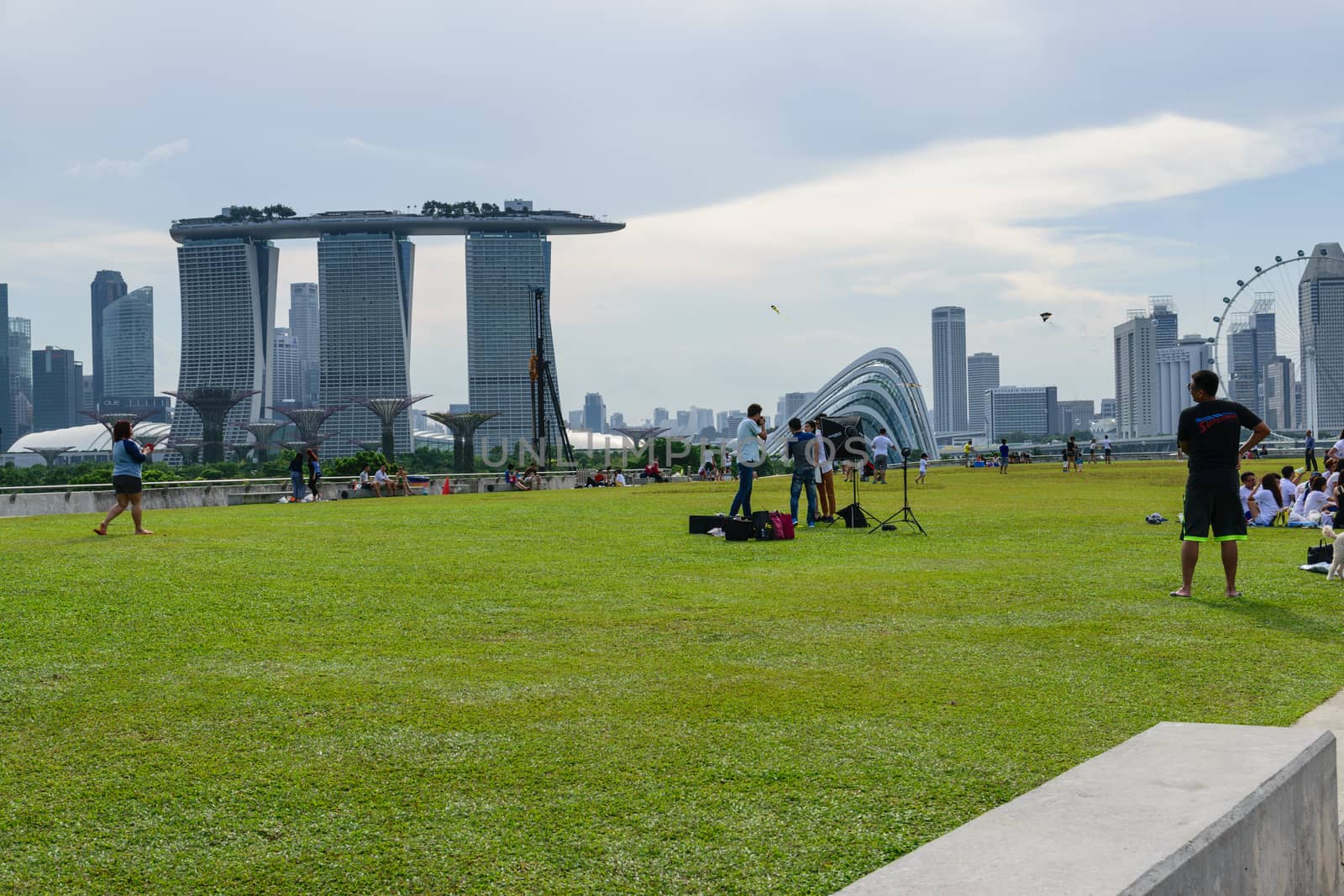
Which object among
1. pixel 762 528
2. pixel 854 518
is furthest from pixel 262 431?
pixel 762 528

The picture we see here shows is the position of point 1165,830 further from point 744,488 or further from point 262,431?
point 262,431

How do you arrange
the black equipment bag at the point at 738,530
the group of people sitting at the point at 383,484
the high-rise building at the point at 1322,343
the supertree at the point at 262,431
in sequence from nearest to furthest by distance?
the black equipment bag at the point at 738,530 → the group of people sitting at the point at 383,484 → the high-rise building at the point at 1322,343 → the supertree at the point at 262,431

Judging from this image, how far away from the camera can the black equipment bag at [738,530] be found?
15711mm

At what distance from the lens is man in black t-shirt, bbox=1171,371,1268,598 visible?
31.5ft

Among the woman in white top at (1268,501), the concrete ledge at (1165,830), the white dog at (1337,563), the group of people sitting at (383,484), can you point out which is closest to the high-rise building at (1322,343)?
the group of people sitting at (383,484)

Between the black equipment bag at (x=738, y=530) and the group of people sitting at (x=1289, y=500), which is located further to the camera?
the group of people sitting at (x=1289, y=500)

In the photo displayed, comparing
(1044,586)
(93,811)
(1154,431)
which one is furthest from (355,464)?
(1154,431)

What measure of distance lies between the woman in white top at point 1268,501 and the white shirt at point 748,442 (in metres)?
8.56

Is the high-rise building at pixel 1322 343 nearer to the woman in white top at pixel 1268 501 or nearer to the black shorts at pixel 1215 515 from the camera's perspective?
the woman in white top at pixel 1268 501

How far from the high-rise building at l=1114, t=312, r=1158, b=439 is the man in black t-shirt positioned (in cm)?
18910

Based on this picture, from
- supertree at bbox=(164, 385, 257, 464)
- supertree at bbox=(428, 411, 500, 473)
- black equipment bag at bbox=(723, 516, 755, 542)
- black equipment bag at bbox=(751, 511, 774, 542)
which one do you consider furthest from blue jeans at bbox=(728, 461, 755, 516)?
supertree at bbox=(164, 385, 257, 464)

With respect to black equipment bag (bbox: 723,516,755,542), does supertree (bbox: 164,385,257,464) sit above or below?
above

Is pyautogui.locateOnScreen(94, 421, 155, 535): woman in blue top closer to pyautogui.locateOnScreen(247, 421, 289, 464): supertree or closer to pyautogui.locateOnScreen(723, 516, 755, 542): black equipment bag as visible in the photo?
pyautogui.locateOnScreen(723, 516, 755, 542): black equipment bag

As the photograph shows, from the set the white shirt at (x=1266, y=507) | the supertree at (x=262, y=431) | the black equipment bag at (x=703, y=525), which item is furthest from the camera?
the supertree at (x=262, y=431)
